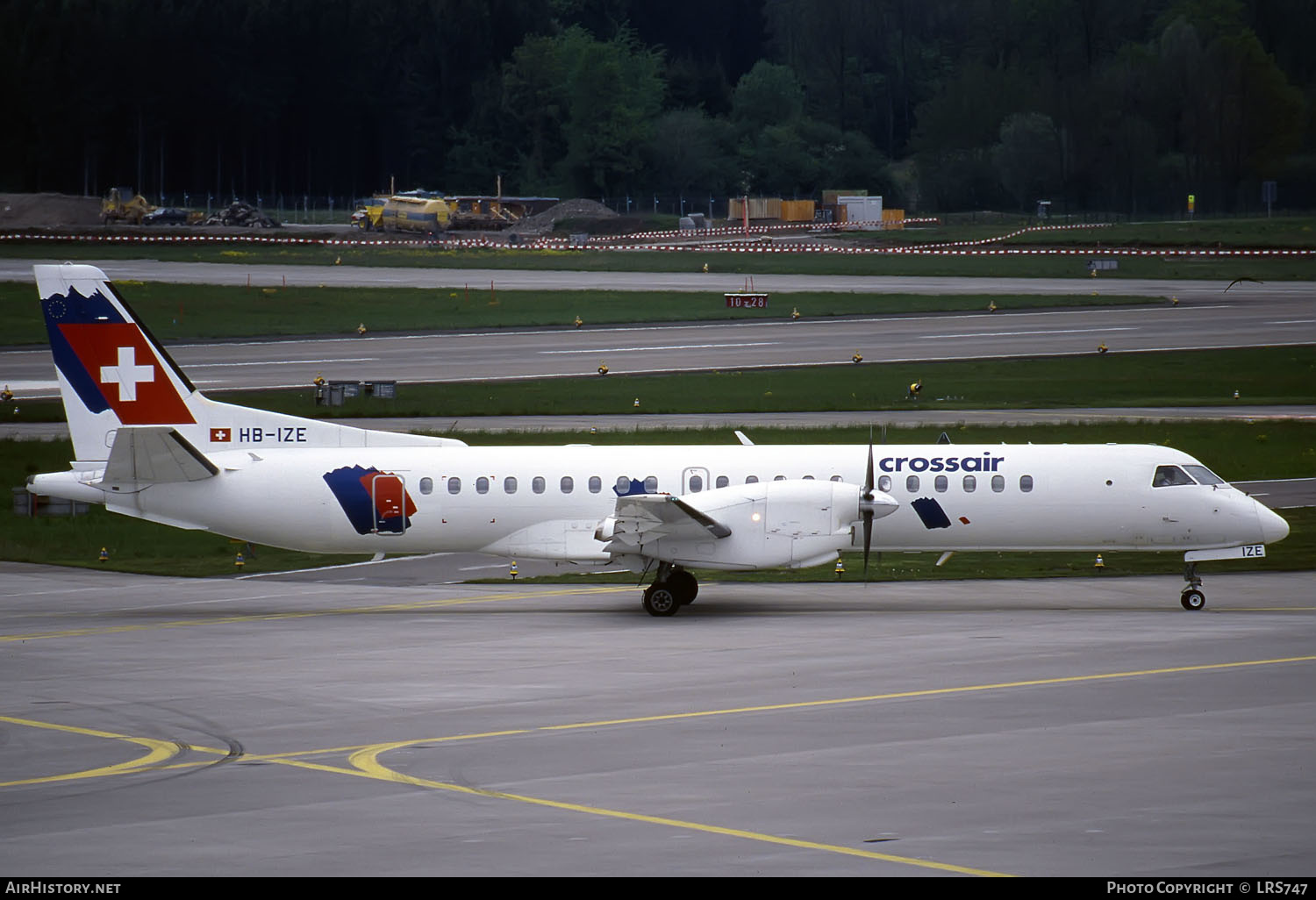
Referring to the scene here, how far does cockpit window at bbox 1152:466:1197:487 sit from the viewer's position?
27203 mm

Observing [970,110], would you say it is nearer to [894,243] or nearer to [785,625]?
[894,243]

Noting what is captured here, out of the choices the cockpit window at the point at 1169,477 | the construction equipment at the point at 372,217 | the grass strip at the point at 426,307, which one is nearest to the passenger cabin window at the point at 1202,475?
the cockpit window at the point at 1169,477

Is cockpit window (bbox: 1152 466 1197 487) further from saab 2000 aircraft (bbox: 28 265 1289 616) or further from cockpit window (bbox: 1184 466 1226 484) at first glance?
Answer: cockpit window (bbox: 1184 466 1226 484)

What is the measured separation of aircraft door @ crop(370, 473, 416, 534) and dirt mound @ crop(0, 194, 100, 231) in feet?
334

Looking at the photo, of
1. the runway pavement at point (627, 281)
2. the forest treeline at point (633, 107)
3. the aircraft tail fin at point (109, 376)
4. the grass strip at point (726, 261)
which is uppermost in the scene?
the forest treeline at point (633, 107)

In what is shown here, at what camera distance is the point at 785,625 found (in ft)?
84.5

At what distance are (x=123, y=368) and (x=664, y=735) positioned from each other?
15.4m

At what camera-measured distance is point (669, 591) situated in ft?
88.9

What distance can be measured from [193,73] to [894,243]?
222ft

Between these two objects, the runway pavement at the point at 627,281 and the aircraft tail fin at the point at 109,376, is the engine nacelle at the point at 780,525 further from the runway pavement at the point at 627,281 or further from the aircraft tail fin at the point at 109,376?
the runway pavement at the point at 627,281

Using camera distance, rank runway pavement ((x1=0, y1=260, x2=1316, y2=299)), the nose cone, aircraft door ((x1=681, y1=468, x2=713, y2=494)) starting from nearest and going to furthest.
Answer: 1. the nose cone
2. aircraft door ((x1=681, y1=468, x2=713, y2=494))
3. runway pavement ((x1=0, y1=260, x2=1316, y2=299))

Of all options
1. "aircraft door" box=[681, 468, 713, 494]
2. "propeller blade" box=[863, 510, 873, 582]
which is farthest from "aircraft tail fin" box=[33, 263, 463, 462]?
"propeller blade" box=[863, 510, 873, 582]

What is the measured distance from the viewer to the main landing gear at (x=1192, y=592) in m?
26.3

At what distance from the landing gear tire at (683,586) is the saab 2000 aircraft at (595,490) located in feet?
0.12
